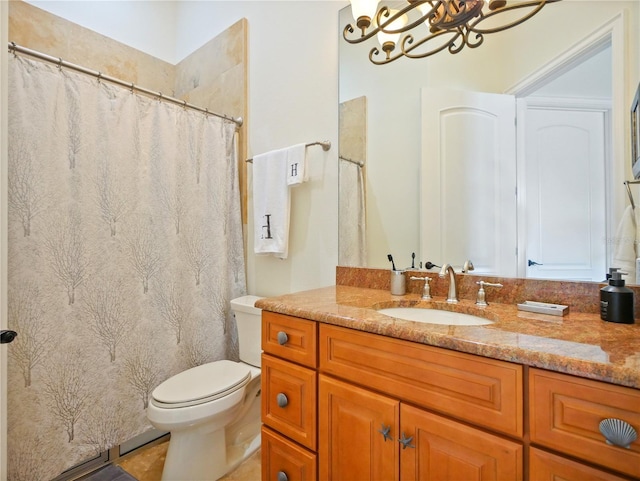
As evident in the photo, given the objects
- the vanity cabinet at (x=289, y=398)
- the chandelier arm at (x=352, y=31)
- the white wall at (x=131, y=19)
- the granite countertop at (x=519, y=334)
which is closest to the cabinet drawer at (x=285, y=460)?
the vanity cabinet at (x=289, y=398)

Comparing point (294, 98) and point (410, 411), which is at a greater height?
point (294, 98)

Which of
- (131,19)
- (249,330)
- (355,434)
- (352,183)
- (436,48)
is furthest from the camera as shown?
(131,19)

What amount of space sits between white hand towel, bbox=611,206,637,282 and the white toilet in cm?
142

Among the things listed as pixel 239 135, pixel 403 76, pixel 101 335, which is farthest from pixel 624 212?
pixel 101 335

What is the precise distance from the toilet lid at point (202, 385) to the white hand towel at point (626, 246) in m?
1.44

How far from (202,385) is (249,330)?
1.18ft

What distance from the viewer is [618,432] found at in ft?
1.74

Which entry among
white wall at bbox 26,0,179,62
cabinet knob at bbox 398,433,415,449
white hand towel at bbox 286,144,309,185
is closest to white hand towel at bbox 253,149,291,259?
white hand towel at bbox 286,144,309,185

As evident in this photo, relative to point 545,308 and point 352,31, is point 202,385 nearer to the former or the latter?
point 545,308

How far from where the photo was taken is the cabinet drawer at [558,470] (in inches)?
22.2

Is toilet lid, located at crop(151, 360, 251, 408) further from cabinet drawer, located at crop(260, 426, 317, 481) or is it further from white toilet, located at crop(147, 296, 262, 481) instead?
cabinet drawer, located at crop(260, 426, 317, 481)

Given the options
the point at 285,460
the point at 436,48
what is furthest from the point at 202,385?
the point at 436,48

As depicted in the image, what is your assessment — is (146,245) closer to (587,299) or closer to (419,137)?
(419,137)

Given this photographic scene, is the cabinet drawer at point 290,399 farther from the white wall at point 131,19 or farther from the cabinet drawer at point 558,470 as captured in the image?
the white wall at point 131,19
